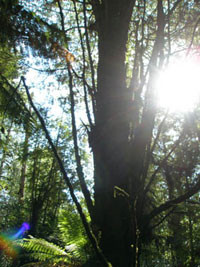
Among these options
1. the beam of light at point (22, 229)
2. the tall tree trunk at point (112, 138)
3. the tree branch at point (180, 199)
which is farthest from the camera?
the beam of light at point (22, 229)

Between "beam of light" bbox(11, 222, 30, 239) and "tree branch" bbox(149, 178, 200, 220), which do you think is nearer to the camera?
"tree branch" bbox(149, 178, 200, 220)

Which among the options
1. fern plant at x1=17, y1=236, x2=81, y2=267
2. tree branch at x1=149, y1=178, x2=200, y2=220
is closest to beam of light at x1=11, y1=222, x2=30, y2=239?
fern plant at x1=17, y1=236, x2=81, y2=267

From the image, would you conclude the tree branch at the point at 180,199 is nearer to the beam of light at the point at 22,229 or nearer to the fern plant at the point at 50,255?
the fern plant at the point at 50,255

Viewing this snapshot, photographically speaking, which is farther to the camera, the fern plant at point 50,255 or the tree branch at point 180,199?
the fern plant at point 50,255

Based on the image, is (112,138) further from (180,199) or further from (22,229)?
(22,229)

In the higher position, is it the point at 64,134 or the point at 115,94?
the point at 64,134

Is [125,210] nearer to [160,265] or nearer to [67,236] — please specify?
[67,236]

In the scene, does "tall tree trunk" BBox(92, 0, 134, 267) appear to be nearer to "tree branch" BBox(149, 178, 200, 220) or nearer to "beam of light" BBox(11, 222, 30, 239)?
"tree branch" BBox(149, 178, 200, 220)

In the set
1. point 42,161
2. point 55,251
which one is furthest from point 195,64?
point 42,161

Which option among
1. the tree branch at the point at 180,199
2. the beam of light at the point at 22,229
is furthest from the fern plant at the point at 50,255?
the beam of light at the point at 22,229

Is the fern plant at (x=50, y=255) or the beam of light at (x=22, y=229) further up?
the beam of light at (x=22, y=229)

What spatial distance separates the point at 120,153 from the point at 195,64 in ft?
5.02

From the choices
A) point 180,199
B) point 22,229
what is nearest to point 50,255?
point 180,199

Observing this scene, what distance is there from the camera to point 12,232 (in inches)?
293
